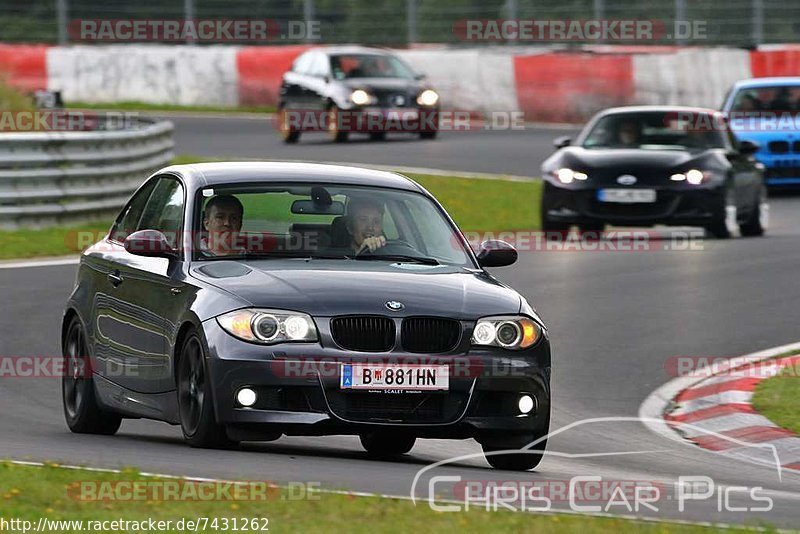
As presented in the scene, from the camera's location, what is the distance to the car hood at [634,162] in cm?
2105

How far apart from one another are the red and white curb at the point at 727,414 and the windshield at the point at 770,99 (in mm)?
14598

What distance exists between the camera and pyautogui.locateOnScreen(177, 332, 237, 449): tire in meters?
8.83

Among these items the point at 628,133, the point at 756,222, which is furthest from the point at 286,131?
the point at 756,222

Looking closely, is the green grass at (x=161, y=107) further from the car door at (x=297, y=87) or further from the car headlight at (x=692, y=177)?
the car headlight at (x=692, y=177)

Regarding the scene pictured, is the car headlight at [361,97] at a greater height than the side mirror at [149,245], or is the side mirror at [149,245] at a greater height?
the side mirror at [149,245]

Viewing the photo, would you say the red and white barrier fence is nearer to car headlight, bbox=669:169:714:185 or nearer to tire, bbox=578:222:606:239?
tire, bbox=578:222:606:239

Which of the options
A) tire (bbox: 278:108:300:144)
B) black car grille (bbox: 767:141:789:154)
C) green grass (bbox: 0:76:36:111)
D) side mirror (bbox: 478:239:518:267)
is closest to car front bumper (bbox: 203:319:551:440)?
side mirror (bbox: 478:239:518:267)

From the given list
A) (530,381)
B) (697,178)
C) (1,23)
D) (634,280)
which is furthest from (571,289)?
(1,23)

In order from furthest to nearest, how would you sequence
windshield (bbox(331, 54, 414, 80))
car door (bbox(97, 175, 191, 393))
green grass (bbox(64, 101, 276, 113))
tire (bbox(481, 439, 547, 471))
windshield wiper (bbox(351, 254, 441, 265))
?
green grass (bbox(64, 101, 276, 113)) < windshield (bbox(331, 54, 414, 80)) < windshield wiper (bbox(351, 254, 441, 265)) < car door (bbox(97, 175, 191, 393)) < tire (bbox(481, 439, 547, 471))

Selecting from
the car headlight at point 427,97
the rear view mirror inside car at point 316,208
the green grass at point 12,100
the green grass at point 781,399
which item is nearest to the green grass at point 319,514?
the rear view mirror inside car at point 316,208

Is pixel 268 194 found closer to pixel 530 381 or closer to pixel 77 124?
pixel 530 381

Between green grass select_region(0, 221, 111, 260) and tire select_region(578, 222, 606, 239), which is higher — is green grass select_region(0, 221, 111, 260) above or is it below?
above

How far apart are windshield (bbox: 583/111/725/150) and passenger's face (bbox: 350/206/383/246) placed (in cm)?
1231

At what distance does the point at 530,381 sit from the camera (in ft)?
29.7
